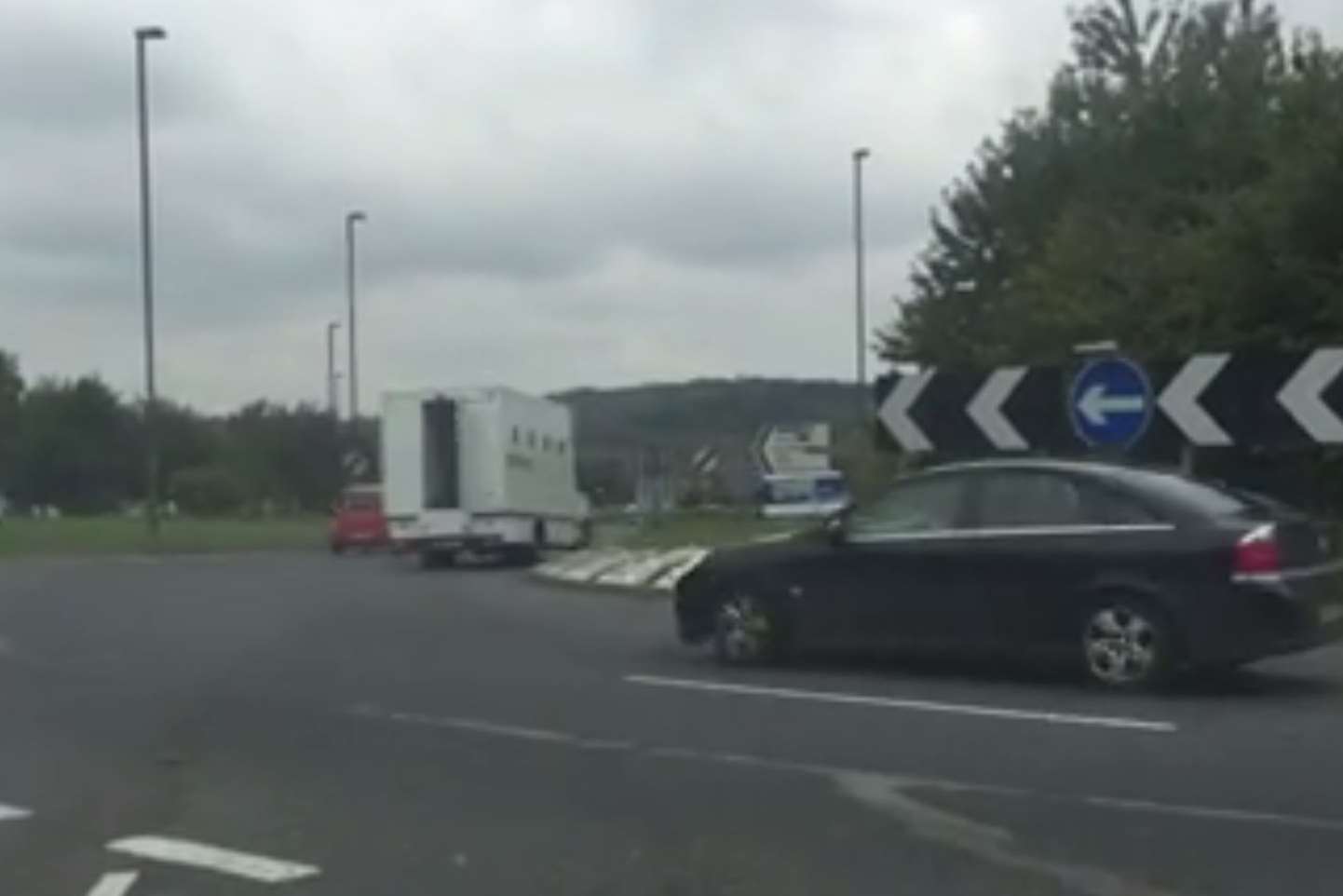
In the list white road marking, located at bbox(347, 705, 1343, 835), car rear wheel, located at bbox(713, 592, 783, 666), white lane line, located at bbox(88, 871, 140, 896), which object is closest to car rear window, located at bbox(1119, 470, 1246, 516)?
car rear wheel, located at bbox(713, 592, 783, 666)

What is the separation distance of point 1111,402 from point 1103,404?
0.06m

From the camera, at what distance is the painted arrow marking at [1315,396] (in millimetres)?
19594

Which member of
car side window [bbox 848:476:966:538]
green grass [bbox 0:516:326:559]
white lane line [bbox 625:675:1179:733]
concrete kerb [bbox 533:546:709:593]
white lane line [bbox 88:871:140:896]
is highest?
car side window [bbox 848:476:966:538]

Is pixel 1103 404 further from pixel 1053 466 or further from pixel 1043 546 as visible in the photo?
pixel 1043 546

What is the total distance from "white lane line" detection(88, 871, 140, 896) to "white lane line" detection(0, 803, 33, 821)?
191 centimetres

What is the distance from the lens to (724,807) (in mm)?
12148

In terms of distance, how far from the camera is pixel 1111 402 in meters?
20.0

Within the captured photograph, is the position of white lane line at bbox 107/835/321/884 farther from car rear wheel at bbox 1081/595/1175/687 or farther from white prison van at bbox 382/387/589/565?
white prison van at bbox 382/387/589/565

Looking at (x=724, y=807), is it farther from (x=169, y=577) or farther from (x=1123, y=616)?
(x=169, y=577)

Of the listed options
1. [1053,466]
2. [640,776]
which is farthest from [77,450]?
[640,776]

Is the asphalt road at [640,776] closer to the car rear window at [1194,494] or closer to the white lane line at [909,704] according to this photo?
the white lane line at [909,704]

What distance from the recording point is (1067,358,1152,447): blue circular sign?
19844 mm

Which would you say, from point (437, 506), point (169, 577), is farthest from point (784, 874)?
point (437, 506)

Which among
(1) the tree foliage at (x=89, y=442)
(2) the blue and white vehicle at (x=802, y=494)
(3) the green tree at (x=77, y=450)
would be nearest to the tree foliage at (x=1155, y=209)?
(2) the blue and white vehicle at (x=802, y=494)
